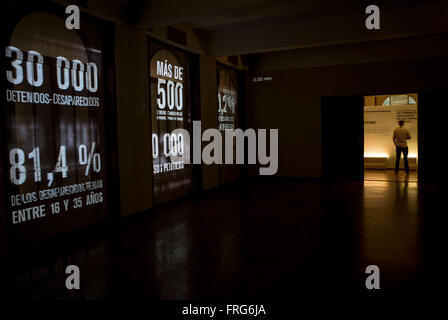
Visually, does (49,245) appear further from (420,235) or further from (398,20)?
(398,20)

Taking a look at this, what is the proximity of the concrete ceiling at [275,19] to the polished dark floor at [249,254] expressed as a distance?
300cm

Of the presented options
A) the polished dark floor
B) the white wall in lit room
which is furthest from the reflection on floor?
the polished dark floor

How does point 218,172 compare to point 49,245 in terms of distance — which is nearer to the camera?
point 49,245

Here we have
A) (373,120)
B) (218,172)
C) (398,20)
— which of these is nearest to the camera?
(398,20)

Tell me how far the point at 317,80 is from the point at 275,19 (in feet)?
8.96

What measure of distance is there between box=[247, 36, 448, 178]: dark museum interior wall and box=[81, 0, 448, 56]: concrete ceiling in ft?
6.47

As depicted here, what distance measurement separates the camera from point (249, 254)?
13.3 feet

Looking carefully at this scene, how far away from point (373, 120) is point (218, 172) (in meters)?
6.15

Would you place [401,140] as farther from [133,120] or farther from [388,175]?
[133,120]

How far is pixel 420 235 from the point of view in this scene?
4.57 metres

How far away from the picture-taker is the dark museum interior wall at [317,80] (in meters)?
8.57

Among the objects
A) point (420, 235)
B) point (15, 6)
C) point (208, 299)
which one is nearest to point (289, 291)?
point (208, 299)

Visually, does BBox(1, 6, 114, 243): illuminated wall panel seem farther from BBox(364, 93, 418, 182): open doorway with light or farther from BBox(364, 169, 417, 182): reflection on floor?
BBox(364, 93, 418, 182): open doorway with light

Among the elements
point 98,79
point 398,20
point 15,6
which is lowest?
point 98,79
